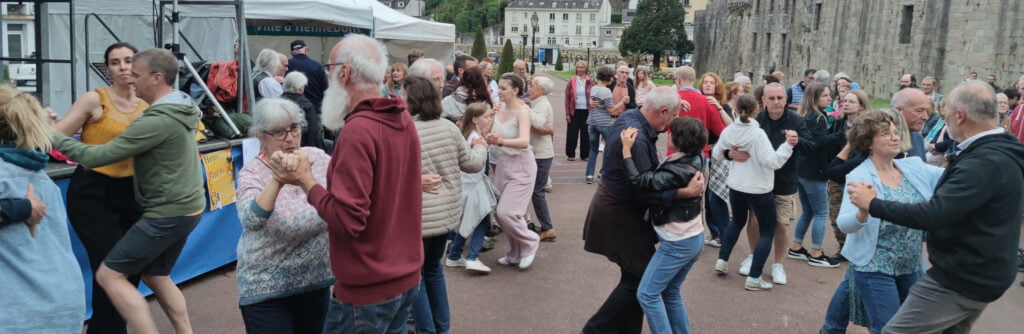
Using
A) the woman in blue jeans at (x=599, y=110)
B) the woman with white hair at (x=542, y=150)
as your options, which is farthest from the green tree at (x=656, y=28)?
the woman with white hair at (x=542, y=150)

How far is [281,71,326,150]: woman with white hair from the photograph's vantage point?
19.9 ft

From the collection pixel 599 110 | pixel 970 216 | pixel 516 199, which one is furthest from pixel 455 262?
pixel 599 110

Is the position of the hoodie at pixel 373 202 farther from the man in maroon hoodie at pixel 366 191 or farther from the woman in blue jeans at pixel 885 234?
the woman in blue jeans at pixel 885 234

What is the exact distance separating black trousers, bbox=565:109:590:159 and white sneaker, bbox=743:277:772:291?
6.19 metres

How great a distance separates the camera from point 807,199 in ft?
21.8

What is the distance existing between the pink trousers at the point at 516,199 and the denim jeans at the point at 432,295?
1769mm

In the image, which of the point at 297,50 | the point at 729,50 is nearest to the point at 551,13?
the point at 729,50

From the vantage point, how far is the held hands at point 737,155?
5.64 metres

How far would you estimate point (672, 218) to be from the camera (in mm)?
4059

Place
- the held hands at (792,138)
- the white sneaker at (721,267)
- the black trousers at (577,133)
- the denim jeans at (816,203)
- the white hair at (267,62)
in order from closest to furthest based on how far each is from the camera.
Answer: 1. the held hands at (792,138)
2. the white sneaker at (721,267)
3. the denim jeans at (816,203)
4. the white hair at (267,62)
5. the black trousers at (577,133)

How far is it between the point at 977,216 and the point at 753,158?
7.99 feet

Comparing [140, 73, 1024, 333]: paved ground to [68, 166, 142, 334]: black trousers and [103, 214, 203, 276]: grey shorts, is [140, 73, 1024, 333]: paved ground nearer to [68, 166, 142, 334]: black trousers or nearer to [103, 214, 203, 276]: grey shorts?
[68, 166, 142, 334]: black trousers

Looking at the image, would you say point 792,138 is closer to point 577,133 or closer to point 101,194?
point 101,194

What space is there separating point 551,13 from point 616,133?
422 feet
